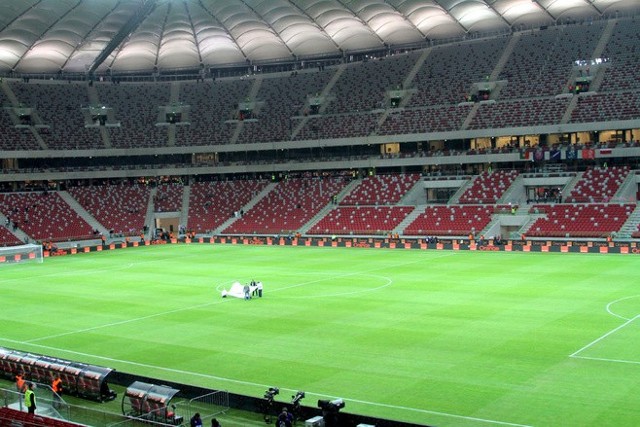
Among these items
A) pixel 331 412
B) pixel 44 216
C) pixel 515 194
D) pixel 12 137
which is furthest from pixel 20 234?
pixel 331 412

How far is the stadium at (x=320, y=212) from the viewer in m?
25.2

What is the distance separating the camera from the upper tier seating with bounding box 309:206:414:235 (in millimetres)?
77975

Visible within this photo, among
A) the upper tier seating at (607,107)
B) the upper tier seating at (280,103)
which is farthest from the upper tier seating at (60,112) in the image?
the upper tier seating at (607,107)

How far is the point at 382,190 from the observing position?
85.9 m

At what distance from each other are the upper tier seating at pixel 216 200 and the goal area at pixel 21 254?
21973mm

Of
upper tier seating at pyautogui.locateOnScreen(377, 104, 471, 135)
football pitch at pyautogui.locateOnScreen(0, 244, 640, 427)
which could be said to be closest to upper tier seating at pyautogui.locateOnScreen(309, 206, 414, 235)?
upper tier seating at pyautogui.locateOnScreen(377, 104, 471, 135)

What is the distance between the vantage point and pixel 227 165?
97750mm

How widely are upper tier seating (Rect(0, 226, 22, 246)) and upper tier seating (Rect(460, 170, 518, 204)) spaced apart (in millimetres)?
45836

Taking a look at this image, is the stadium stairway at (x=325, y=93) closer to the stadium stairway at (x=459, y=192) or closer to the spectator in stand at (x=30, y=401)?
the stadium stairway at (x=459, y=192)

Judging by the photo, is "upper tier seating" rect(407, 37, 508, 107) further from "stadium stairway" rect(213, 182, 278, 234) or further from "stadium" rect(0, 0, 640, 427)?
"stadium stairway" rect(213, 182, 278, 234)

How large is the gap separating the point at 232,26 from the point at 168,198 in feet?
76.7

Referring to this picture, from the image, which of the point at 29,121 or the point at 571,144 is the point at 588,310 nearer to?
the point at 571,144

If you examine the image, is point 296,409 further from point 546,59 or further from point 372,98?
point 372,98

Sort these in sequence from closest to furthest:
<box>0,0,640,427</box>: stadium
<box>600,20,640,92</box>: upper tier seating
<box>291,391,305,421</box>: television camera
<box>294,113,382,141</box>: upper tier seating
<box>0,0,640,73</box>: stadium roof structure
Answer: <box>291,391,305,421</box>: television camera → <box>0,0,640,427</box>: stadium → <box>0,0,640,73</box>: stadium roof structure → <box>600,20,640,92</box>: upper tier seating → <box>294,113,382,141</box>: upper tier seating
